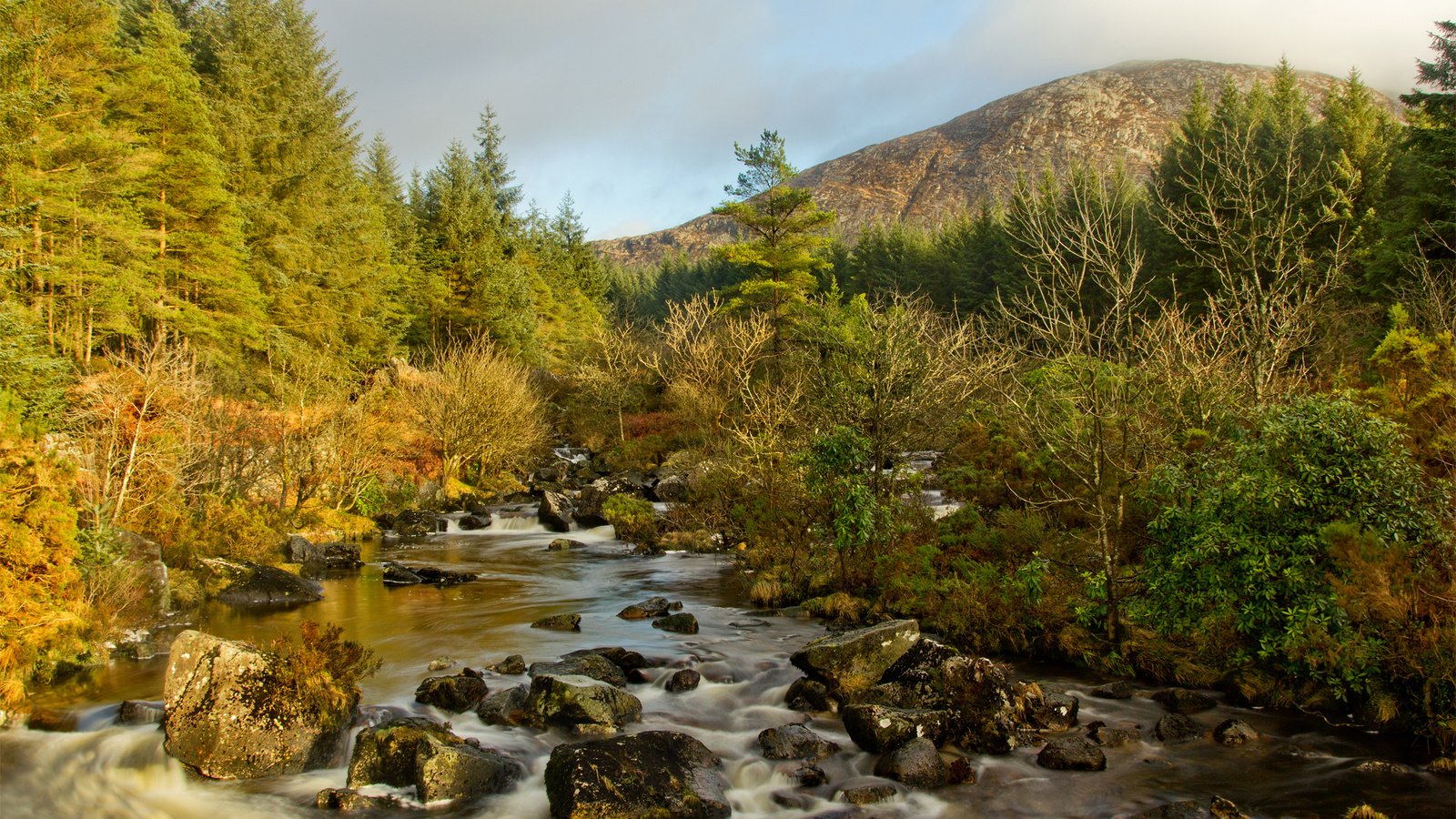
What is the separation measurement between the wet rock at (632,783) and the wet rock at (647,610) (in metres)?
7.53

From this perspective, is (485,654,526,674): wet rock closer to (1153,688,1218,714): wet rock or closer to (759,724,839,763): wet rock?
(759,724,839,763): wet rock

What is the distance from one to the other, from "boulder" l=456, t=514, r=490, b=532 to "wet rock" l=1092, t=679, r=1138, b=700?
892 inches

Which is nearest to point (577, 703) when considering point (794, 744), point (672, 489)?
point (794, 744)

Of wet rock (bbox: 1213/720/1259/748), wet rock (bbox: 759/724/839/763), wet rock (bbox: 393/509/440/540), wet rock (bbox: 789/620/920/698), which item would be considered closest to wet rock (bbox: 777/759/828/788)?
wet rock (bbox: 759/724/839/763)

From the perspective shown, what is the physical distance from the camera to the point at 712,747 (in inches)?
423

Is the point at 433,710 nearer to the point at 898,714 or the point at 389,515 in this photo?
the point at 898,714

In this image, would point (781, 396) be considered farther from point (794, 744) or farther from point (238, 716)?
point (238, 716)

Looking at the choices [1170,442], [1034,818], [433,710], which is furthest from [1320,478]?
[433,710]

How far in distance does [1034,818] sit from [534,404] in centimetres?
3128

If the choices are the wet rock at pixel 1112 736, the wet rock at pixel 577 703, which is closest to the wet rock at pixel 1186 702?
the wet rock at pixel 1112 736

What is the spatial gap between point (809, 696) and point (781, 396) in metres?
14.6

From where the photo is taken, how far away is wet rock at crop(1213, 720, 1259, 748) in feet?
32.9

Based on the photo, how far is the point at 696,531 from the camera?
25.5 meters

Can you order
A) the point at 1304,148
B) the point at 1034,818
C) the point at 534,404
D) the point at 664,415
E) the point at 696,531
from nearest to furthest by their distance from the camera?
the point at 1034,818, the point at 696,531, the point at 534,404, the point at 664,415, the point at 1304,148
